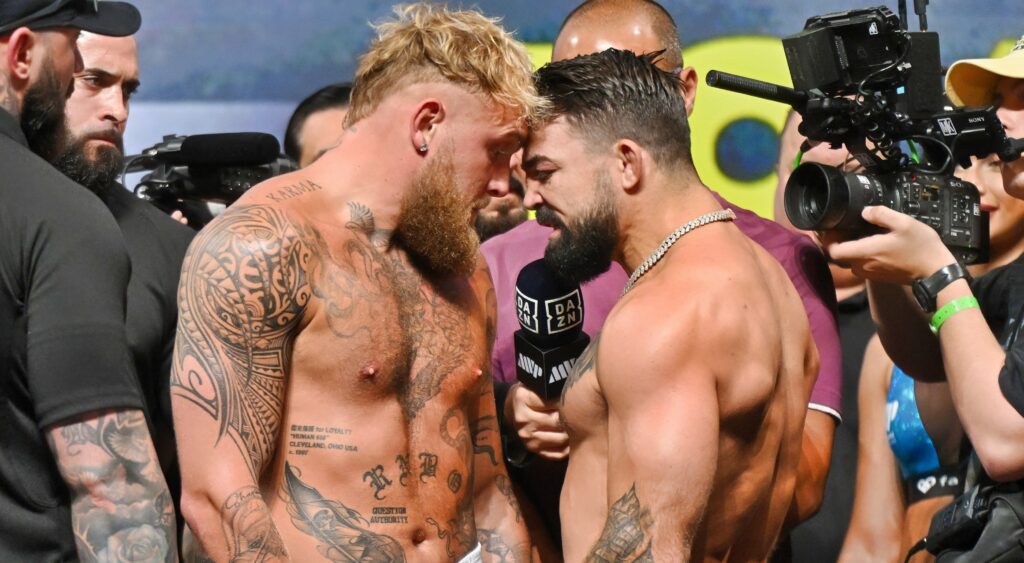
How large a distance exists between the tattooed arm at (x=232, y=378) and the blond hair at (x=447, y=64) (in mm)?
613

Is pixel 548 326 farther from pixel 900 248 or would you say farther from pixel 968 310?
pixel 968 310

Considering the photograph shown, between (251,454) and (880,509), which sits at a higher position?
(251,454)

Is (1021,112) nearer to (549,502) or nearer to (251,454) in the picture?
(549,502)

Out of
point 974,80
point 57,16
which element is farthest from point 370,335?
point 974,80

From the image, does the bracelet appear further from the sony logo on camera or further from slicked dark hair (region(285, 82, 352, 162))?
slicked dark hair (region(285, 82, 352, 162))

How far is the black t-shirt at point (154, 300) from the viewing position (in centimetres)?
348

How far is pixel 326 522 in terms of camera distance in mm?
2795

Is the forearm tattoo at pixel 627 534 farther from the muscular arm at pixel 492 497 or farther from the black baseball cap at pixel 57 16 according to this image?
the black baseball cap at pixel 57 16

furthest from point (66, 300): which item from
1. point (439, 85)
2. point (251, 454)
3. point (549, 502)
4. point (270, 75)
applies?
point (270, 75)

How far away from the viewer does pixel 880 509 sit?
423 cm

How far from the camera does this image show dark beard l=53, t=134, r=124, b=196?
3.83 meters

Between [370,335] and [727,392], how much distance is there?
31.4 inches

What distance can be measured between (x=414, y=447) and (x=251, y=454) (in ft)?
1.43

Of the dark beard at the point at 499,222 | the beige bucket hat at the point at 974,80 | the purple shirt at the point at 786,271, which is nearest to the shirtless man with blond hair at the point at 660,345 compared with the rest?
the purple shirt at the point at 786,271
